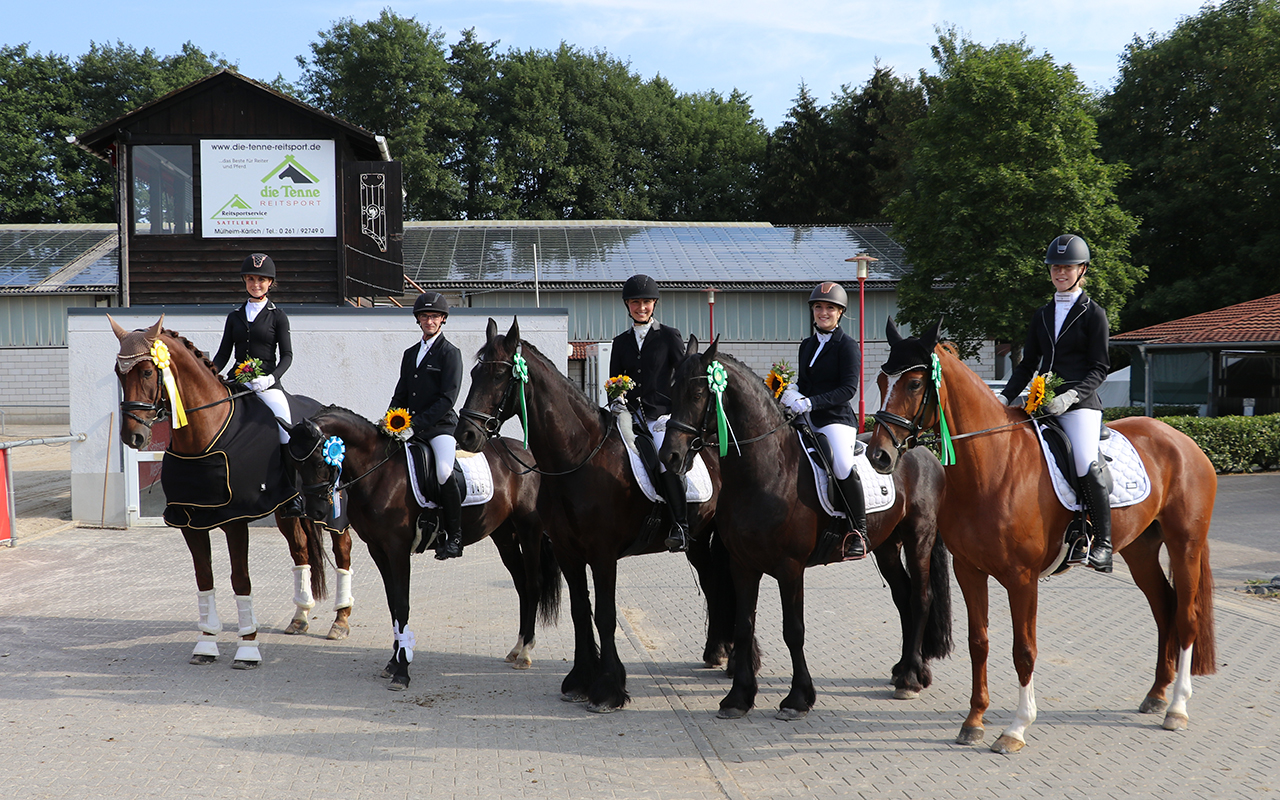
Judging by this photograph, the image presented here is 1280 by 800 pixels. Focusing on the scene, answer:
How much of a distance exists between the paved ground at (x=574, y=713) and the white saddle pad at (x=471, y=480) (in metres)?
1.24

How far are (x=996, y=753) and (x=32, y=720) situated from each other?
5.61 m

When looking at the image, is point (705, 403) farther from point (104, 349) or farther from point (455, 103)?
point (455, 103)

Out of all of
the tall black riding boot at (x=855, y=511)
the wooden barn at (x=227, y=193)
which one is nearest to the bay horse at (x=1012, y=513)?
Answer: the tall black riding boot at (x=855, y=511)

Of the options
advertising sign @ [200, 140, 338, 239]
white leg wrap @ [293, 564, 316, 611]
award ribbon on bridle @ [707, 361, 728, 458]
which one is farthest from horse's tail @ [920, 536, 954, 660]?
advertising sign @ [200, 140, 338, 239]

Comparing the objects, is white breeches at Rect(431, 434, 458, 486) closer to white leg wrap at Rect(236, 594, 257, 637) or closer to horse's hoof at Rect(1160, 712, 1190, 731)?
white leg wrap at Rect(236, 594, 257, 637)

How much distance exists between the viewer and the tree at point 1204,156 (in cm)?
2858

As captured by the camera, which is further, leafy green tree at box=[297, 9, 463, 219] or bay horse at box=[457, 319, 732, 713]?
leafy green tree at box=[297, 9, 463, 219]

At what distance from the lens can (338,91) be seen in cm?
4338

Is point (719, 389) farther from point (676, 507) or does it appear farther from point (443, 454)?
point (443, 454)

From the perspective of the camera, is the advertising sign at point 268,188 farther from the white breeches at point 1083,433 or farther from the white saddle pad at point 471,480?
the white breeches at point 1083,433

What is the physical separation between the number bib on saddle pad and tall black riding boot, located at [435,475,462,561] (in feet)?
4.00

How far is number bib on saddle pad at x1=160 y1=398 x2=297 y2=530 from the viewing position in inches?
248

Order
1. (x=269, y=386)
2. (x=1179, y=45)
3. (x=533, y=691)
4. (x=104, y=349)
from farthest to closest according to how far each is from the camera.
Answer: (x=1179, y=45) < (x=104, y=349) < (x=269, y=386) < (x=533, y=691)

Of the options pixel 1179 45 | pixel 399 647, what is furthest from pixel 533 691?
pixel 1179 45
